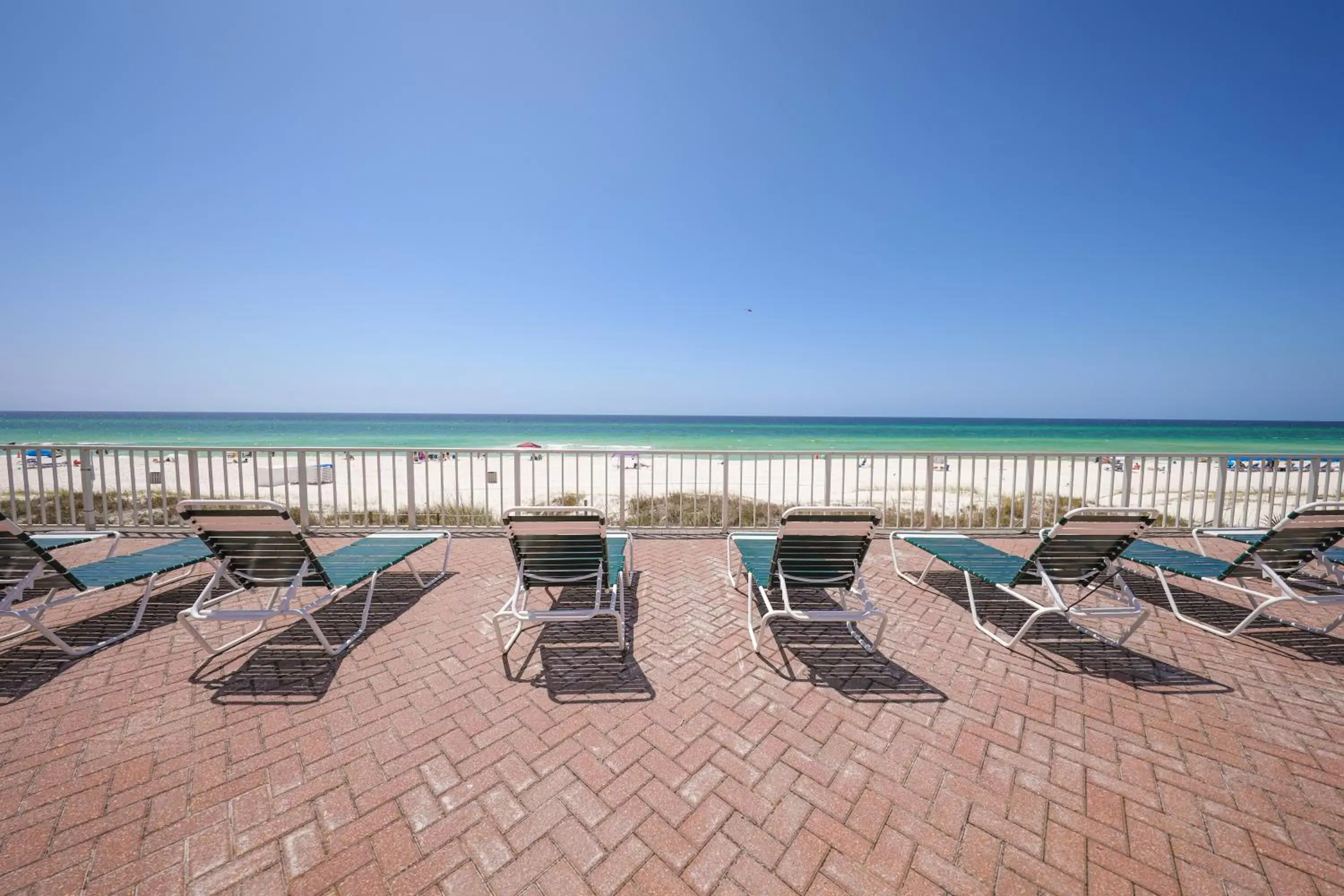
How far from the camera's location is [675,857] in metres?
1.91

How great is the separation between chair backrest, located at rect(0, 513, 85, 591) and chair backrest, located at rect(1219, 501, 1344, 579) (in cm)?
886

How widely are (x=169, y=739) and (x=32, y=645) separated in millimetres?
2192

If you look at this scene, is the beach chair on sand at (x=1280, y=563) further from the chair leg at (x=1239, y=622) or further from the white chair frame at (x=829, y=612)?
the white chair frame at (x=829, y=612)

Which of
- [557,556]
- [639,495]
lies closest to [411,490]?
[639,495]

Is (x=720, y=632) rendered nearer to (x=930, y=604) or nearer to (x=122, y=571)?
(x=930, y=604)

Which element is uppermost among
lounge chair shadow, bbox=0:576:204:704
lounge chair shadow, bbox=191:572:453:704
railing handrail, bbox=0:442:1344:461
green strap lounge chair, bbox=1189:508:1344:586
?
railing handrail, bbox=0:442:1344:461

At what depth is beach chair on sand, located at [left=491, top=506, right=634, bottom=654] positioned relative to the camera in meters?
3.51

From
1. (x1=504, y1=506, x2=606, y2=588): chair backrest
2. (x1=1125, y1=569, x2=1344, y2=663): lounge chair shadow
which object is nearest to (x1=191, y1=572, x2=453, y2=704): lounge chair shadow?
(x1=504, y1=506, x2=606, y2=588): chair backrest

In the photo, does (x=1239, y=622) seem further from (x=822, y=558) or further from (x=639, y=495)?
(x=639, y=495)

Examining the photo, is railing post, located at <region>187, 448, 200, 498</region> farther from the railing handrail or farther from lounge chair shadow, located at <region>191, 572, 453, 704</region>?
lounge chair shadow, located at <region>191, 572, 453, 704</region>

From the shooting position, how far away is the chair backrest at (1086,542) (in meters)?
3.62

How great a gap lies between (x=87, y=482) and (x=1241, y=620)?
13276 mm

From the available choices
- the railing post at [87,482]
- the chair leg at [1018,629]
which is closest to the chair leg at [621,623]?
the chair leg at [1018,629]

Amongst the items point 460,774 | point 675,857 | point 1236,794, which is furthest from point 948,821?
point 460,774
